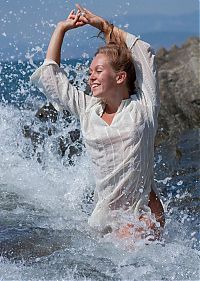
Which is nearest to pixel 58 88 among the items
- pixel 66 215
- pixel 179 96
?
Answer: pixel 66 215

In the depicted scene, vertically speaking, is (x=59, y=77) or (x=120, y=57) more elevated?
(x=120, y=57)

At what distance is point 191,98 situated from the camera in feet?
54.8

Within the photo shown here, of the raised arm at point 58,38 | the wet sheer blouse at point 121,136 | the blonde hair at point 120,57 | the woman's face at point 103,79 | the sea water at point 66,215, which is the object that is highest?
the raised arm at point 58,38

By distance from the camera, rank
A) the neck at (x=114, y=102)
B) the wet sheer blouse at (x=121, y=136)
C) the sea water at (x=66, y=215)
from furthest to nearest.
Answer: the neck at (x=114, y=102) → the wet sheer blouse at (x=121, y=136) → the sea water at (x=66, y=215)

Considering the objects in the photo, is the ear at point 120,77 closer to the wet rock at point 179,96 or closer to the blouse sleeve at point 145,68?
the blouse sleeve at point 145,68

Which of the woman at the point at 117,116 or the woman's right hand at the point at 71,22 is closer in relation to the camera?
the woman at the point at 117,116

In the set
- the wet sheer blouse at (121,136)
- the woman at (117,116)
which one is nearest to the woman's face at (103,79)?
the woman at (117,116)

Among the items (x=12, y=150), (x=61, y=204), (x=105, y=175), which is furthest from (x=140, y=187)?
(x=12, y=150)

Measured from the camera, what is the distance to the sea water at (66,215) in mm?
4887

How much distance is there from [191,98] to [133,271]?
12169mm

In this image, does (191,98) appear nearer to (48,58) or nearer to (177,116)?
(177,116)

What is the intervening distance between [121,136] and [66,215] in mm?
1600

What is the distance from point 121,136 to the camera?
5414 mm

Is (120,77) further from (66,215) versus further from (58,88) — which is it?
(66,215)
